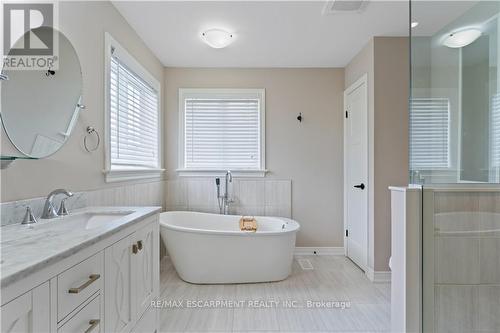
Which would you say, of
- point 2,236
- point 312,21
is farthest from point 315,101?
point 2,236

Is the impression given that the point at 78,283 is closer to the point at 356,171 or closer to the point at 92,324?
the point at 92,324

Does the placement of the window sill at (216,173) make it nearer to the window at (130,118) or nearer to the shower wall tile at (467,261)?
→ the window at (130,118)

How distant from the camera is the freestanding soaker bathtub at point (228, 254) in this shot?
2586 mm

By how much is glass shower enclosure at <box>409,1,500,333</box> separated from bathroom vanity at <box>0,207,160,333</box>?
1693mm

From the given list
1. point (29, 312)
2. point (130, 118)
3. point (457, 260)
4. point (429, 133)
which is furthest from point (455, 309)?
point (130, 118)

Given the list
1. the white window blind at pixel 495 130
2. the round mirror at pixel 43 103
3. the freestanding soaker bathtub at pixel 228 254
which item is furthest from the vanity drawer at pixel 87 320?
the white window blind at pixel 495 130

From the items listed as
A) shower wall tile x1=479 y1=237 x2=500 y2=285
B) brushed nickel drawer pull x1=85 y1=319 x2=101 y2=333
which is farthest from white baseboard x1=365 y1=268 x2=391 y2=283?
brushed nickel drawer pull x1=85 y1=319 x2=101 y2=333

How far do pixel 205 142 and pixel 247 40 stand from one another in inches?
56.6

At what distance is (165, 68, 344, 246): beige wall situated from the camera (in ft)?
11.9

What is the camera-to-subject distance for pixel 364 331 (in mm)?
1946

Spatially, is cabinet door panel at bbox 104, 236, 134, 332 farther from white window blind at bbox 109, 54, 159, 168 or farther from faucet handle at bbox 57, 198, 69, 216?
white window blind at bbox 109, 54, 159, 168

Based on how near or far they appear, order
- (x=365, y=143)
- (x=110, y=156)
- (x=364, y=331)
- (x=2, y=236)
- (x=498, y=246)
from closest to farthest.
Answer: (x=2, y=236) → (x=498, y=246) → (x=364, y=331) → (x=110, y=156) → (x=365, y=143)

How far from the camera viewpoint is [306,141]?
3.64 m

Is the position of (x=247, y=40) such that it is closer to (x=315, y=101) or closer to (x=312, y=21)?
(x=312, y=21)
